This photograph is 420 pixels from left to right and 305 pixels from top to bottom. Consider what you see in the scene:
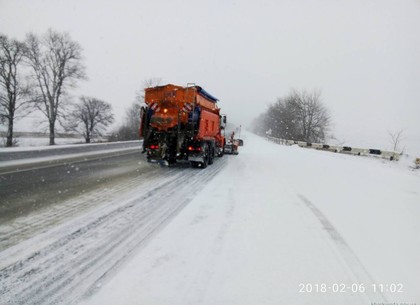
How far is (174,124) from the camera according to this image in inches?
477

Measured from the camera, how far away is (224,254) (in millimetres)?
3770

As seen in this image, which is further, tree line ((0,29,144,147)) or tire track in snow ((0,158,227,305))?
tree line ((0,29,144,147))

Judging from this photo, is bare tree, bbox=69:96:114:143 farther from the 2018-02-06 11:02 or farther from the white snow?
the 2018-02-06 11:02

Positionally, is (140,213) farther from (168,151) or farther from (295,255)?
(168,151)

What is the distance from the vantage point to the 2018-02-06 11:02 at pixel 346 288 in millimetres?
3029

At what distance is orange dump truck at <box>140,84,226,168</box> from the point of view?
39.8 feet

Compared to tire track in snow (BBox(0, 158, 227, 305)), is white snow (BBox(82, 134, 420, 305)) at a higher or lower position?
higher

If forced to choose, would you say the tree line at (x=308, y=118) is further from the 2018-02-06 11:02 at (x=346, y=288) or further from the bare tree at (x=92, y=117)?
the 2018-02-06 11:02 at (x=346, y=288)

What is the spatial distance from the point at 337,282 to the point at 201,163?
32.1 ft

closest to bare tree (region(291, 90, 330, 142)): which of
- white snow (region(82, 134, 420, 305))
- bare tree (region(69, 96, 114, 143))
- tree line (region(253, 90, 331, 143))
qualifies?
tree line (region(253, 90, 331, 143))

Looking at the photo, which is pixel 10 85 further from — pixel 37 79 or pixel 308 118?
pixel 308 118

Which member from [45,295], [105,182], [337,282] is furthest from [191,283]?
[105,182]

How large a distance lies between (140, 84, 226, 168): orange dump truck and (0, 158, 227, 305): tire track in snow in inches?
236

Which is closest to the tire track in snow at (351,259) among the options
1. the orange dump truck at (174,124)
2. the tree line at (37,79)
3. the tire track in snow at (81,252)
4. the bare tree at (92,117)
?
the tire track in snow at (81,252)
